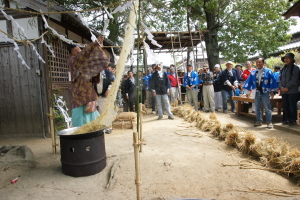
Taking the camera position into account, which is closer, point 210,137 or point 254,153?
point 254,153

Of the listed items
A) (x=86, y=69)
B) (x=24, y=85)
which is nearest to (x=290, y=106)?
(x=86, y=69)

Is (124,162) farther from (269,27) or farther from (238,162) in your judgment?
(269,27)

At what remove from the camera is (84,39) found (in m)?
8.70

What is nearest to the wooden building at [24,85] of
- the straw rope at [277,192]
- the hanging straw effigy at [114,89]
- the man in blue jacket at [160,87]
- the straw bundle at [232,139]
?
the hanging straw effigy at [114,89]

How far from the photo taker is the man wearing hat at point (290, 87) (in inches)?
208

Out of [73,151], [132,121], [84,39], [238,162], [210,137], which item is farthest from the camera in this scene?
[84,39]

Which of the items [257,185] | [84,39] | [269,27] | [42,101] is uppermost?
[269,27]

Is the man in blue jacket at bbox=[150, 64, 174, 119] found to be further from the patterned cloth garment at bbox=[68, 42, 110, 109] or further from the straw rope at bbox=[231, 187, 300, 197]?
the straw rope at bbox=[231, 187, 300, 197]

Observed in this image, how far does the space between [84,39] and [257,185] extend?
830 centimetres

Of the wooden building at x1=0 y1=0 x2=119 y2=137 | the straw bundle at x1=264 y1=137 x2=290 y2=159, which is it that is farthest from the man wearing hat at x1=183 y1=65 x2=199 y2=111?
the straw bundle at x1=264 y1=137 x2=290 y2=159

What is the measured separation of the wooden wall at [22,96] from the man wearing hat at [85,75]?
2.40 meters

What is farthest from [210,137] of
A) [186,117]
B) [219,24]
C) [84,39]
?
[219,24]

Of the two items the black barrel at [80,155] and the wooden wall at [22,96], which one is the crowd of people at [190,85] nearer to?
the black barrel at [80,155]

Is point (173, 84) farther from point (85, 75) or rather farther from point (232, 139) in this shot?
point (85, 75)
